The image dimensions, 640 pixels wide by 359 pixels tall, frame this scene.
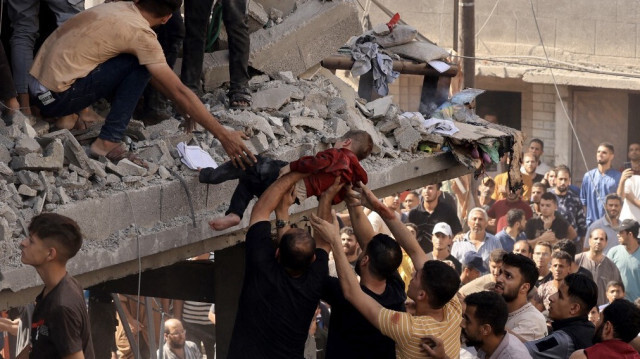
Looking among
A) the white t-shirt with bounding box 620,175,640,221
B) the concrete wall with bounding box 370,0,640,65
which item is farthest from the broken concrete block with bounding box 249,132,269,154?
the concrete wall with bounding box 370,0,640,65

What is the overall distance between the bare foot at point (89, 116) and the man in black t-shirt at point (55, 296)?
2.13 meters

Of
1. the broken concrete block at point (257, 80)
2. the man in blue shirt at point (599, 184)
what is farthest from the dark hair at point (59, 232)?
the man in blue shirt at point (599, 184)

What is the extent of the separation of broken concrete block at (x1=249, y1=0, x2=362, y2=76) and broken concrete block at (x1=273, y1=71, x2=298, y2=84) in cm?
6

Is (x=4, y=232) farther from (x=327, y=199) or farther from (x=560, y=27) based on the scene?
(x=560, y=27)

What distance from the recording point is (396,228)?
711 centimetres

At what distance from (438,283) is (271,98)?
110 inches

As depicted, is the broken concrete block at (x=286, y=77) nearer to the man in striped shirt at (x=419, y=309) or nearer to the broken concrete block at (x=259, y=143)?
the broken concrete block at (x=259, y=143)

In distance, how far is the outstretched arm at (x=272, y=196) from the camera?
652 cm

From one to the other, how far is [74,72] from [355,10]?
9.84ft

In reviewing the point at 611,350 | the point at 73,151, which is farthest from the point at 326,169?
the point at 611,350

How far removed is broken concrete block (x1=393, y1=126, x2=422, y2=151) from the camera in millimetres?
9000

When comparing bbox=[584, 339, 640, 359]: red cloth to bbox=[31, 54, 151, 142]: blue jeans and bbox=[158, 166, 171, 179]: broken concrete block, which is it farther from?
bbox=[31, 54, 151, 142]: blue jeans

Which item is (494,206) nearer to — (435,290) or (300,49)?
(300,49)

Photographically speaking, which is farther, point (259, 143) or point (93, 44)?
point (259, 143)
